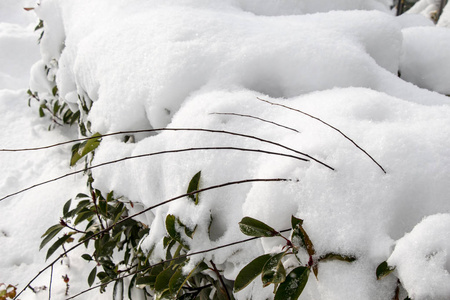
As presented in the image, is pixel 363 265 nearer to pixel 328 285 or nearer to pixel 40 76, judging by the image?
pixel 328 285

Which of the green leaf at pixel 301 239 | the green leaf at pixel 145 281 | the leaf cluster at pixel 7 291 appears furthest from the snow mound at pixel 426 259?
the leaf cluster at pixel 7 291

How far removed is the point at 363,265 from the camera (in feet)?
1.69

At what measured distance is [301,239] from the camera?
1.78ft

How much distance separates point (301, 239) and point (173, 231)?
269 mm

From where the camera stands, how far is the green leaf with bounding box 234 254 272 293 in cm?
56

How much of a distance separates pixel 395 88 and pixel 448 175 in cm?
42

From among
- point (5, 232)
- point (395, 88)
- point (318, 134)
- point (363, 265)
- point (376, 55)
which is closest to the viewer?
point (363, 265)

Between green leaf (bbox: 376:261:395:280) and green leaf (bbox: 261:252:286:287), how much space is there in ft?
0.43


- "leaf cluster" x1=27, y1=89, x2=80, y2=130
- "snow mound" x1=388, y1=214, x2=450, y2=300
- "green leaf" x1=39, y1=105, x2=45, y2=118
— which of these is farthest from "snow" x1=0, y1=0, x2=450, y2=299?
"green leaf" x1=39, y1=105, x2=45, y2=118

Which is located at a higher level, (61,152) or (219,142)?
(219,142)

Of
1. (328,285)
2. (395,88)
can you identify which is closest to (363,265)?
(328,285)

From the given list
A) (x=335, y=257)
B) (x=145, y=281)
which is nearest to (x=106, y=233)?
(x=145, y=281)

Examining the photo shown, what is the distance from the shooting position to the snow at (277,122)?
0.53 metres

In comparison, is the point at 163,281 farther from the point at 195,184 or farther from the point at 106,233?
the point at 106,233
